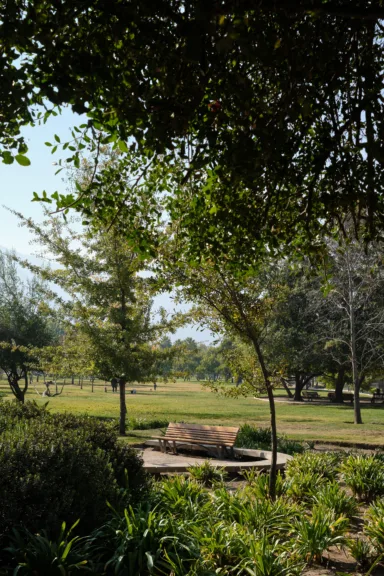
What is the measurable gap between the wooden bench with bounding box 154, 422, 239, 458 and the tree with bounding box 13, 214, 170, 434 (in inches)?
173

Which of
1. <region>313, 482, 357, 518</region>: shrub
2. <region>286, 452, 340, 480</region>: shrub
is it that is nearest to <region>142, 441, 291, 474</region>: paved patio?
<region>286, 452, 340, 480</region>: shrub

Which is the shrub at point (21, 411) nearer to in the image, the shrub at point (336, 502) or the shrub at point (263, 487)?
the shrub at point (263, 487)

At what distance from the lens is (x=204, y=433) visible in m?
13.9

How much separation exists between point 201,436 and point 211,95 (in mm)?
9892

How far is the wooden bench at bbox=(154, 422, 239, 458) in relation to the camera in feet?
43.3

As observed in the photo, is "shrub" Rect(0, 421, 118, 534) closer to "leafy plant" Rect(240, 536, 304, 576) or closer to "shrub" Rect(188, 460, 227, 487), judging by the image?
"leafy plant" Rect(240, 536, 304, 576)

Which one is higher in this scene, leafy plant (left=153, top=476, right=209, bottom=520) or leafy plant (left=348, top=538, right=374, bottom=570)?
leafy plant (left=153, top=476, right=209, bottom=520)

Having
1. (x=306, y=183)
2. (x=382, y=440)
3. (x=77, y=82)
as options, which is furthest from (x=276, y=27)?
(x=382, y=440)

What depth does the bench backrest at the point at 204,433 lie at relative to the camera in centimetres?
1320

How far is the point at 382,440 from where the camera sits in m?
18.4

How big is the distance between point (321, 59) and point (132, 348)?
1520cm

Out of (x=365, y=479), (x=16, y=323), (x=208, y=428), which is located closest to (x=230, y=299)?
(x=365, y=479)

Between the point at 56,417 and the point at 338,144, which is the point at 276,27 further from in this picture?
the point at 56,417

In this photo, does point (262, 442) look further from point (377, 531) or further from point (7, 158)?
point (7, 158)
